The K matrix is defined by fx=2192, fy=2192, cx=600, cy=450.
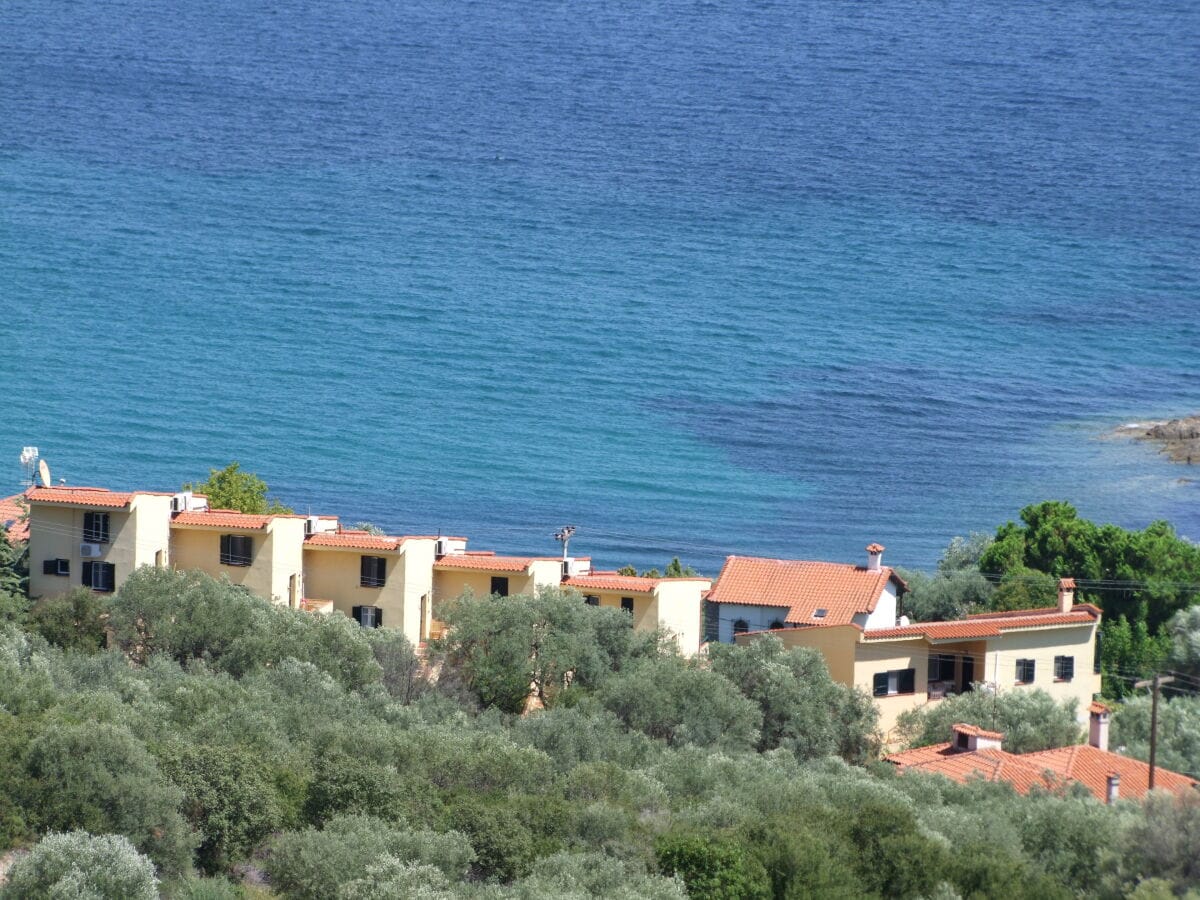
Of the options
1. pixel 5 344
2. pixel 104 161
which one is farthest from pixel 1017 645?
pixel 104 161

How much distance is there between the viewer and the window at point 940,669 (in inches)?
2037

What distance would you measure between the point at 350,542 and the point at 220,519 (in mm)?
3168

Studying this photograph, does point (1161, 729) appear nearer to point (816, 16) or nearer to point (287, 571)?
point (287, 571)

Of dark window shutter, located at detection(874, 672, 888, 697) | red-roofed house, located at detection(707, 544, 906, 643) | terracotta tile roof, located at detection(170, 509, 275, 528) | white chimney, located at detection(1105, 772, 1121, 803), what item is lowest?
white chimney, located at detection(1105, 772, 1121, 803)

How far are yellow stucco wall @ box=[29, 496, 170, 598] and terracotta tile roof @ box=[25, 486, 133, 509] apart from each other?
0.51 feet

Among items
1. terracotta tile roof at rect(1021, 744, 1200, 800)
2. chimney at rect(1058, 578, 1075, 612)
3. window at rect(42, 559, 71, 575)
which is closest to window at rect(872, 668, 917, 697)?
chimney at rect(1058, 578, 1075, 612)

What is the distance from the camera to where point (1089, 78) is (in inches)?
7101

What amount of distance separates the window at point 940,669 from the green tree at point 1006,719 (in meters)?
2.48

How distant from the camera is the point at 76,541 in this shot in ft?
169

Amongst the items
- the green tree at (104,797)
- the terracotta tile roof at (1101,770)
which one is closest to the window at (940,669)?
the terracotta tile roof at (1101,770)

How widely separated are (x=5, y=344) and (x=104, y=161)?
3292 centimetres

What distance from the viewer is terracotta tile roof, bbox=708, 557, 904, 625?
52.8 m

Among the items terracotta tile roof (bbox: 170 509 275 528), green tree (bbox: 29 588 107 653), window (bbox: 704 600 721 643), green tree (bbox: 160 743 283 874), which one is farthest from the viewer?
window (bbox: 704 600 721 643)

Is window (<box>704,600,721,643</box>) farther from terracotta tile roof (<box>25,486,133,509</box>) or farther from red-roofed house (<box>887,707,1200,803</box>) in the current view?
terracotta tile roof (<box>25,486,133,509</box>)
